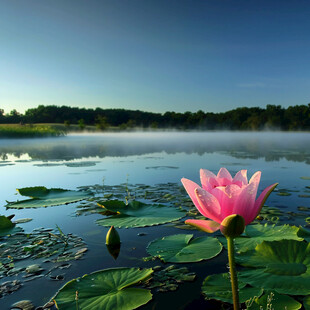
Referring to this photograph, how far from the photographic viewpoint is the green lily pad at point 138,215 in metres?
2.48

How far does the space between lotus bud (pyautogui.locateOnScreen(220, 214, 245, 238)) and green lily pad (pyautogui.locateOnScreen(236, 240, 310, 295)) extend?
0.70 meters

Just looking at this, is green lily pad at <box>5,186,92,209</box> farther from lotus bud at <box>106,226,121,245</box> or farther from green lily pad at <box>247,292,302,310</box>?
green lily pad at <box>247,292,302,310</box>

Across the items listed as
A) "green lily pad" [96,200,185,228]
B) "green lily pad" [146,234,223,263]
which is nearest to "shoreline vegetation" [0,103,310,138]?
"green lily pad" [96,200,185,228]

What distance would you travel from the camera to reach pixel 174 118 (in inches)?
2980

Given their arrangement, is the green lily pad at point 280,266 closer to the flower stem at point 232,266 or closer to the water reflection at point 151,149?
the flower stem at point 232,266

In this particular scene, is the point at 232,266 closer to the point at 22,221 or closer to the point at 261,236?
the point at 261,236

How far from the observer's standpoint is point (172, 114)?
252ft

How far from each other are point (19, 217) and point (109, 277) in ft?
6.69

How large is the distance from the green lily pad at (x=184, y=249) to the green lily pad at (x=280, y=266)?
21 cm

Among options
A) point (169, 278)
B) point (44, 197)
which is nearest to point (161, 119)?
point (44, 197)

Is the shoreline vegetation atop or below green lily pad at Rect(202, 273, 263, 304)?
atop

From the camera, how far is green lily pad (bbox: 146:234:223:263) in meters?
1.89

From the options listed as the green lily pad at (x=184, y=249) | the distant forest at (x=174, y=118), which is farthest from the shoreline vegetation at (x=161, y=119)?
the green lily pad at (x=184, y=249)

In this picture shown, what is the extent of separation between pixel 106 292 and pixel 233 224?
0.90m
